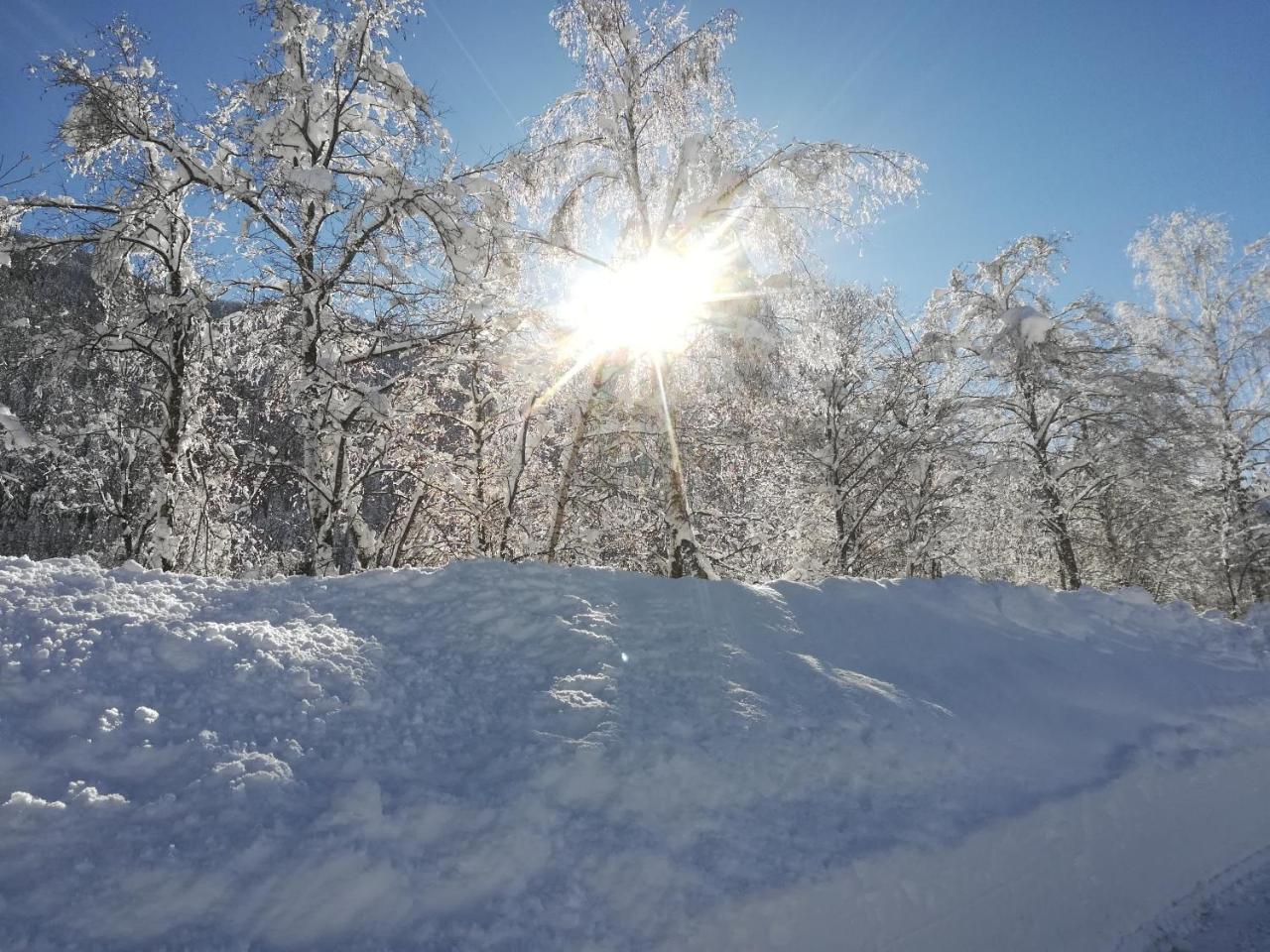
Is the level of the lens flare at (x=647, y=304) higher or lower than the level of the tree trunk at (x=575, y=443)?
higher

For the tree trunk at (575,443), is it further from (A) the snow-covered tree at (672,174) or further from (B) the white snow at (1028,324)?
(B) the white snow at (1028,324)

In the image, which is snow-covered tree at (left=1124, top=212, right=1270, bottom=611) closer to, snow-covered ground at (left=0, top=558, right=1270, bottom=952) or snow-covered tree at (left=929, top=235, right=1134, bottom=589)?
snow-covered tree at (left=929, top=235, right=1134, bottom=589)

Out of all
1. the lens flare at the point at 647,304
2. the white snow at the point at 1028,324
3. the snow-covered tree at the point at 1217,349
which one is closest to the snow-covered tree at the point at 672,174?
the lens flare at the point at 647,304

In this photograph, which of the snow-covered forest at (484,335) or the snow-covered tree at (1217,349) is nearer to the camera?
the snow-covered forest at (484,335)

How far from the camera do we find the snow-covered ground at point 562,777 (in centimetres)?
203

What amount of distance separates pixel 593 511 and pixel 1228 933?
8.63 meters

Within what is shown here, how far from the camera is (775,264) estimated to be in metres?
8.48

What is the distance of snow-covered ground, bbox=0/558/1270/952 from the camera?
2.03 m

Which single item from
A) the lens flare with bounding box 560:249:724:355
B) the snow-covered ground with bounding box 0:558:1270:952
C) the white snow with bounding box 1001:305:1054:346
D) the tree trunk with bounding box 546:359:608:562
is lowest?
the snow-covered ground with bounding box 0:558:1270:952

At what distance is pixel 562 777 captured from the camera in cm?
265

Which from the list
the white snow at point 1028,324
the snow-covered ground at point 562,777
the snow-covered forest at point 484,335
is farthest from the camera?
the white snow at point 1028,324

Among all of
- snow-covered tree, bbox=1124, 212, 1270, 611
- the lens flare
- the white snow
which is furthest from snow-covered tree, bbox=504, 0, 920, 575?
snow-covered tree, bbox=1124, 212, 1270, 611

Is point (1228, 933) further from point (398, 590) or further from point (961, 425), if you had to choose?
→ point (961, 425)

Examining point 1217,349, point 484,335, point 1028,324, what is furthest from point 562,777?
point 1217,349
